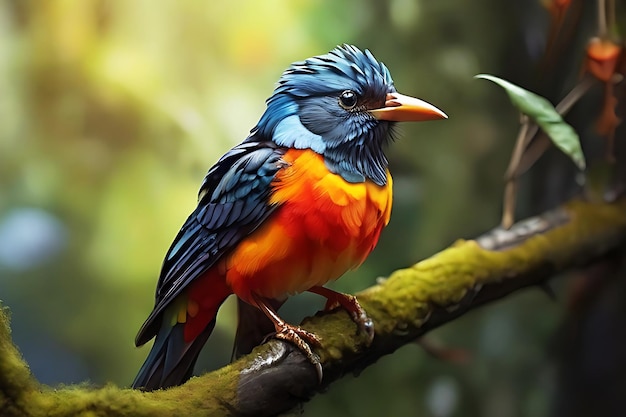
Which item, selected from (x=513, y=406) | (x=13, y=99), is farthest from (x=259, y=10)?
(x=513, y=406)

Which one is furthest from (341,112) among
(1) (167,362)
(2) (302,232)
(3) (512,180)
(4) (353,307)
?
(3) (512,180)

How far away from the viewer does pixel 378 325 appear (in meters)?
1.24

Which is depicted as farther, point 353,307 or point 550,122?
point 550,122

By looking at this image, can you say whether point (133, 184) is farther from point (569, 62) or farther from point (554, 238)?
point (569, 62)

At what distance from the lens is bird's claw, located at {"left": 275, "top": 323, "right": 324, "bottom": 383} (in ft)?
3.58

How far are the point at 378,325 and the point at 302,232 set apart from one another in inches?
11.8

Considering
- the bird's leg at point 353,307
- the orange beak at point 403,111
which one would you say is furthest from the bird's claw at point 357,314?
the orange beak at point 403,111

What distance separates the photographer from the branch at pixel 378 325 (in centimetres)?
90

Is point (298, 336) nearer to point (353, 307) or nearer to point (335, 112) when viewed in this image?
point (353, 307)

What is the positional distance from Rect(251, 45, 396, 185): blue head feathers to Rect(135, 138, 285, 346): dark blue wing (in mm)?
58

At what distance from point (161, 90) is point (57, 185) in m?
0.30

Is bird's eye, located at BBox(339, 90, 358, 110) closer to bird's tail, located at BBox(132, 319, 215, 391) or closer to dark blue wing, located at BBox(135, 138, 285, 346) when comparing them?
dark blue wing, located at BBox(135, 138, 285, 346)

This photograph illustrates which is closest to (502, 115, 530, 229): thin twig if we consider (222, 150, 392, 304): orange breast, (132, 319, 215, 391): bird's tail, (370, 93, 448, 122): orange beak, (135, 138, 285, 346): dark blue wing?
(370, 93, 448, 122): orange beak

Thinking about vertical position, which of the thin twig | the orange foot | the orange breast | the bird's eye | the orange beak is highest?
the bird's eye
